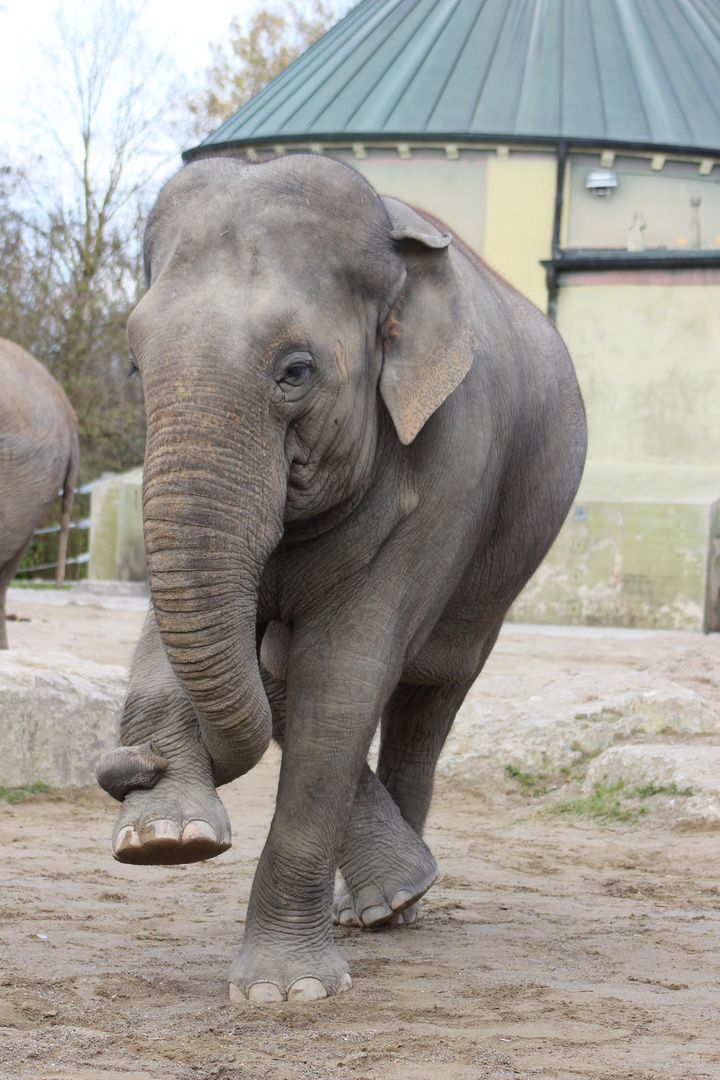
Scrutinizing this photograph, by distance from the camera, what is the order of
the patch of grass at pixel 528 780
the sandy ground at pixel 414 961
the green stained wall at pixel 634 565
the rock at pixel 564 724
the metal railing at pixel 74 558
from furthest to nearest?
the metal railing at pixel 74 558 < the green stained wall at pixel 634 565 < the rock at pixel 564 724 < the patch of grass at pixel 528 780 < the sandy ground at pixel 414 961

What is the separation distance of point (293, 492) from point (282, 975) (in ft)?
4.02

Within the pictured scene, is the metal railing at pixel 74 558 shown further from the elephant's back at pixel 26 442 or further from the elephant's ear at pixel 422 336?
the elephant's ear at pixel 422 336

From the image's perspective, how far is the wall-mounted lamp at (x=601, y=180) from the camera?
18469 millimetres

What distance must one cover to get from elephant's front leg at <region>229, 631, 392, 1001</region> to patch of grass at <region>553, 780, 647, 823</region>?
9.50 feet

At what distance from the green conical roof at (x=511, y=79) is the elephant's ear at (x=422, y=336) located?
1578cm

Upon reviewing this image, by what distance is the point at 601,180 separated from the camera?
728 inches

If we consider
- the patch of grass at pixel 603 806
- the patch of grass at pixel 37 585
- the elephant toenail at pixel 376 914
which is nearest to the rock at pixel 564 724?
the patch of grass at pixel 603 806

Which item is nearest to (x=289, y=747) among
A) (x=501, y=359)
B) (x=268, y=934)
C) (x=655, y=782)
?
(x=268, y=934)

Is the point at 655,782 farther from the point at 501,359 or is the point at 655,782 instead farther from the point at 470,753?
the point at 501,359

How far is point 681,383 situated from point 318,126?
7.00m

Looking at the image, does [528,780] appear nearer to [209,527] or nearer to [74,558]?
[209,527]

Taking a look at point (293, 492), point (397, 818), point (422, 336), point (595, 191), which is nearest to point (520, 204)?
point (595, 191)

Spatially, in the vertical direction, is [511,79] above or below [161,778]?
above

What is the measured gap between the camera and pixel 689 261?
1670cm
